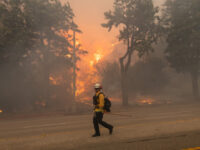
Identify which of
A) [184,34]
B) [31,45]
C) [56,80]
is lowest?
[56,80]

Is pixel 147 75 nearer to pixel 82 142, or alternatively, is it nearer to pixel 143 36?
pixel 143 36

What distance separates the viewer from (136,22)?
2233 cm

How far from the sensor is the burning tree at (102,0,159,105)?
21.9m

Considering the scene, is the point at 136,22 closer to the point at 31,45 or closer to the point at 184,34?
the point at 184,34

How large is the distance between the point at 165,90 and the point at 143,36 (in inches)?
930

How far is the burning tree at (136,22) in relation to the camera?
71.9 ft

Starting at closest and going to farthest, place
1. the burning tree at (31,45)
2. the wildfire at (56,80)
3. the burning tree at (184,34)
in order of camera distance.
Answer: the burning tree at (31,45), the burning tree at (184,34), the wildfire at (56,80)

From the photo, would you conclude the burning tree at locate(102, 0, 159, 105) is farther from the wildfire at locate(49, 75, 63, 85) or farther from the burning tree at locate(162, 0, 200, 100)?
the wildfire at locate(49, 75, 63, 85)

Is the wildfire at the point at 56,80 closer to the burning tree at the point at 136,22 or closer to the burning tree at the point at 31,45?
the burning tree at the point at 31,45

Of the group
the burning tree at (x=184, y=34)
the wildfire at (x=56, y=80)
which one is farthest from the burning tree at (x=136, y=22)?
the wildfire at (x=56, y=80)

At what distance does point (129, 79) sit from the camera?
42281mm

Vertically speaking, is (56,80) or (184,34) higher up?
(184,34)

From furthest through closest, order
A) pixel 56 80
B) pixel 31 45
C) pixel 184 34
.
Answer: pixel 56 80 → pixel 184 34 → pixel 31 45

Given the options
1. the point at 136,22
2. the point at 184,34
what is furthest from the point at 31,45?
the point at 184,34
